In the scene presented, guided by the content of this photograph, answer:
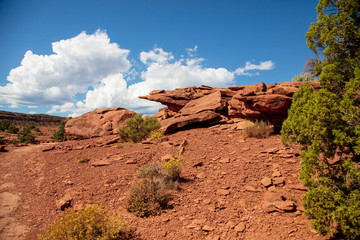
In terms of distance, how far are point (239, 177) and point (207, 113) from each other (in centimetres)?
754

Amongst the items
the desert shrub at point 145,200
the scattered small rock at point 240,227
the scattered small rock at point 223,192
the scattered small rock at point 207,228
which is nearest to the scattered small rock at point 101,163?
the desert shrub at point 145,200

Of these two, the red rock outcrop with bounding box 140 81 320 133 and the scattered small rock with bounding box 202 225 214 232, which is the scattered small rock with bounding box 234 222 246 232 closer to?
the scattered small rock with bounding box 202 225 214 232

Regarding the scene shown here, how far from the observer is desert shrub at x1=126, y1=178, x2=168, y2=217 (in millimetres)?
5387

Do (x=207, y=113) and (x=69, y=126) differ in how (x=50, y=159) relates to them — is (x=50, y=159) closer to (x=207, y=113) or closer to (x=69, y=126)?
(x=207, y=113)

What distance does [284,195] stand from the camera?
5.48 meters

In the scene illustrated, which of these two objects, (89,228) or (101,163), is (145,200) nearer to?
(89,228)

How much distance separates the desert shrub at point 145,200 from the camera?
5.39 metres

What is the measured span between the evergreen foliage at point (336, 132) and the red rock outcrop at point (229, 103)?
518cm

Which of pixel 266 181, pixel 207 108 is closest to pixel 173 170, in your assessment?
pixel 266 181

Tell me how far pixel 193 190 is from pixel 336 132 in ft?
13.2

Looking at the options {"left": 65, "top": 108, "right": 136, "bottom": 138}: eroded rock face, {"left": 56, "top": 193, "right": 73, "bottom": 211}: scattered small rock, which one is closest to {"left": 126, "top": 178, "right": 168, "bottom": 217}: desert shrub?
{"left": 56, "top": 193, "right": 73, "bottom": 211}: scattered small rock

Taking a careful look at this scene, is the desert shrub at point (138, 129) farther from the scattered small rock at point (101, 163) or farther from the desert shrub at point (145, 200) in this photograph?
the desert shrub at point (145, 200)

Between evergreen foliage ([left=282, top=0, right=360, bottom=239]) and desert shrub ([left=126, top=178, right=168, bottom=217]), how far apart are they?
11.5 ft

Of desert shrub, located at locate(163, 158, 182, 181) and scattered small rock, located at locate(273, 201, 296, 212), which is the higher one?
desert shrub, located at locate(163, 158, 182, 181)
